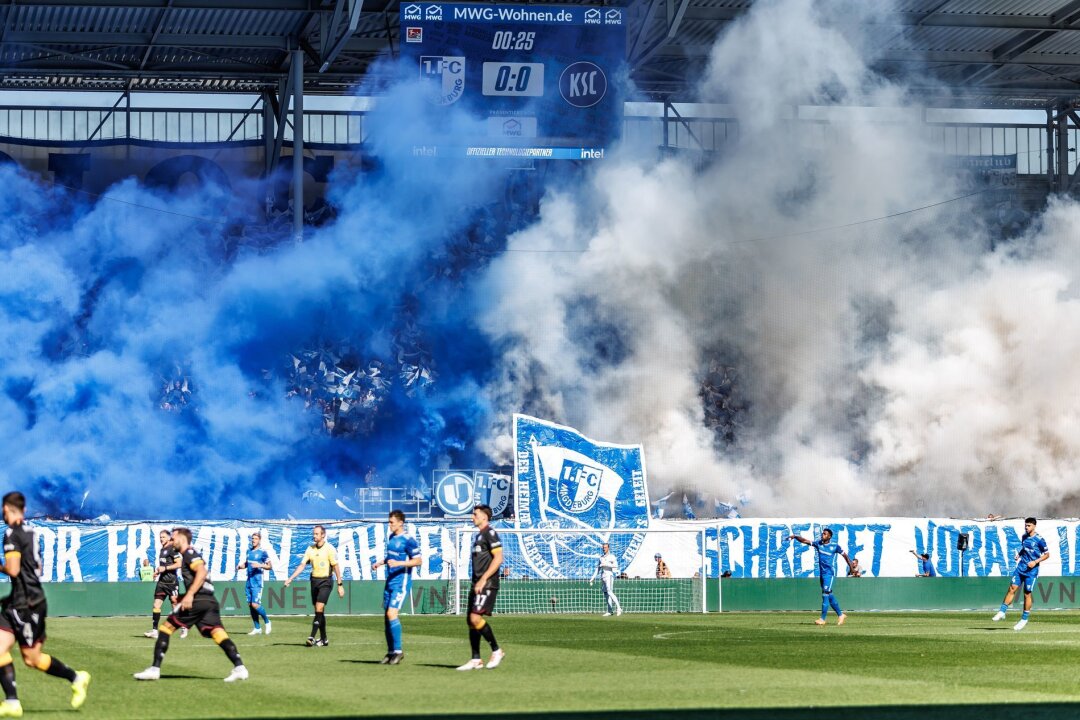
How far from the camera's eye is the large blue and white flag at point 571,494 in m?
41.7

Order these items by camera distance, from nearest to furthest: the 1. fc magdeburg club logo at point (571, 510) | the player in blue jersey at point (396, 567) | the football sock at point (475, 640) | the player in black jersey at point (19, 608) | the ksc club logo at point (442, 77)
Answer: the player in black jersey at point (19, 608) → the football sock at point (475, 640) → the player in blue jersey at point (396, 567) → the 1. fc magdeburg club logo at point (571, 510) → the ksc club logo at point (442, 77)

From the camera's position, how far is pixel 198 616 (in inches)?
691

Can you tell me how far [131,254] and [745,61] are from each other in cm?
2148

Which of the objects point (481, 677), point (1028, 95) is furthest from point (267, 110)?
point (481, 677)

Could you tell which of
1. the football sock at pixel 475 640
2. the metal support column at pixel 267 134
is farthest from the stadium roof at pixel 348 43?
the football sock at pixel 475 640

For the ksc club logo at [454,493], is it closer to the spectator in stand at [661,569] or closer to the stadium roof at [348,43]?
the spectator in stand at [661,569]

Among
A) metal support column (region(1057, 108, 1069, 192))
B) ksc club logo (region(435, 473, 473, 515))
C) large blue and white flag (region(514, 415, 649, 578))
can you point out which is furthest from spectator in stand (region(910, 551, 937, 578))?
metal support column (region(1057, 108, 1069, 192))

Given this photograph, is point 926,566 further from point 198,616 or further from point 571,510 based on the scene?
point 198,616

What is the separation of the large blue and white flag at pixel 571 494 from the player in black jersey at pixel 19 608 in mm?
27368

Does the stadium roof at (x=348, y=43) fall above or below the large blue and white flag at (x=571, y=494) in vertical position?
above

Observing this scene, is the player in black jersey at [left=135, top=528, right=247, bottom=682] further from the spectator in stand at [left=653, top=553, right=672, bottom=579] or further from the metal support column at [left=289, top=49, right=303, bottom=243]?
the metal support column at [left=289, top=49, right=303, bottom=243]

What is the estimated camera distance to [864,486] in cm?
5681

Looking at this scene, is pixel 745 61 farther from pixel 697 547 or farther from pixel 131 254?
pixel 131 254

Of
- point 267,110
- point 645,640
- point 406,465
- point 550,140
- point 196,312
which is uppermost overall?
point 267,110
